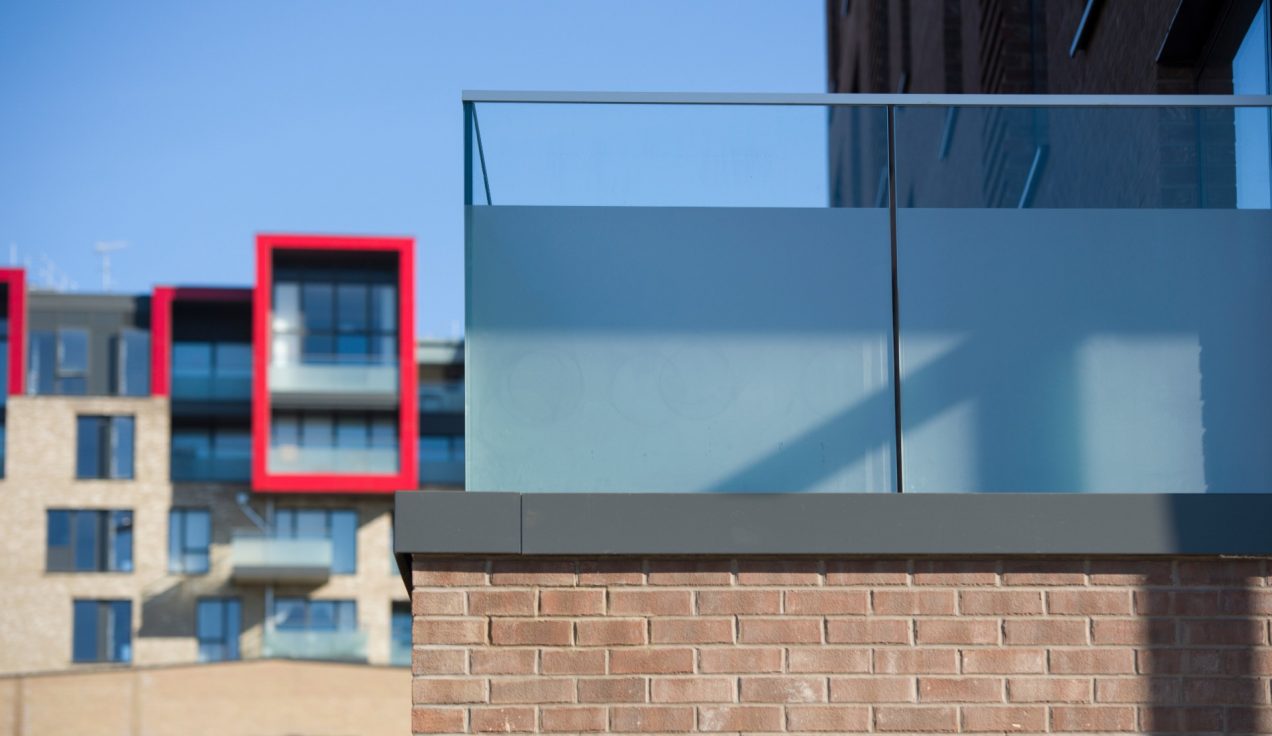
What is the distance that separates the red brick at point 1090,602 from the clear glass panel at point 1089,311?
0.36m

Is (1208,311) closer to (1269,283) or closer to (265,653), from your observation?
(1269,283)

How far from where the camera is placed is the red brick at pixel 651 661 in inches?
189

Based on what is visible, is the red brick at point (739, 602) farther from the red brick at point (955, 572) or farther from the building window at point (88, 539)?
the building window at point (88, 539)

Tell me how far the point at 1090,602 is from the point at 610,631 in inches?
58.6

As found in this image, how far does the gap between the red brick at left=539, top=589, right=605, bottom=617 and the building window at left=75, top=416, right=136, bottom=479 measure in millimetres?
47352

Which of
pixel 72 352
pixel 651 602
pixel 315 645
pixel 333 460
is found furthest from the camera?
pixel 72 352

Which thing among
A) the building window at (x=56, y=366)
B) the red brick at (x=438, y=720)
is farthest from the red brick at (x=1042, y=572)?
the building window at (x=56, y=366)

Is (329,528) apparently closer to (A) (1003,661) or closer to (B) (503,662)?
(B) (503,662)

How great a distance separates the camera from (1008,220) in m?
5.17

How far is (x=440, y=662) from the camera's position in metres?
4.74

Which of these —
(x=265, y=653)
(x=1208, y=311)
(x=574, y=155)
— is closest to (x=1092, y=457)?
(x=1208, y=311)

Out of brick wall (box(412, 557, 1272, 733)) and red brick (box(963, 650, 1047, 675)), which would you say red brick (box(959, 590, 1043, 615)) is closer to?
brick wall (box(412, 557, 1272, 733))

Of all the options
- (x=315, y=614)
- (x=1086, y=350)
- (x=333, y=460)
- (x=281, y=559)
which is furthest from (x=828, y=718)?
(x=315, y=614)

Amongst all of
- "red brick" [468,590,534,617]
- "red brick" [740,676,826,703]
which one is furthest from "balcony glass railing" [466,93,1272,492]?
"red brick" [740,676,826,703]
